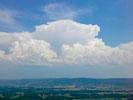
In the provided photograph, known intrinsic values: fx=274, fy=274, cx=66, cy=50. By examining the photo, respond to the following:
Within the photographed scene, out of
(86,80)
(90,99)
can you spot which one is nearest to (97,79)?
(86,80)

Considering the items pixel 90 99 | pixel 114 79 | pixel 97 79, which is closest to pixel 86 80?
pixel 97 79

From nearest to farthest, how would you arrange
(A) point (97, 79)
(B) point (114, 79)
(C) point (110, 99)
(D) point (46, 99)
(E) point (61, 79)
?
(C) point (110, 99)
(D) point (46, 99)
(B) point (114, 79)
(A) point (97, 79)
(E) point (61, 79)

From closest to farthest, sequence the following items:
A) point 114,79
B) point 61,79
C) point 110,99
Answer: point 110,99 → point 114,79 → point 61,79

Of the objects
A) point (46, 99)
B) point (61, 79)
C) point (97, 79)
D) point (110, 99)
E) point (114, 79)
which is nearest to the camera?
point (110, 99)

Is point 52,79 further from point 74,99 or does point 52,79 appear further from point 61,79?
point 74,99

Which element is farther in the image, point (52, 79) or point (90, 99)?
point (52, 79)

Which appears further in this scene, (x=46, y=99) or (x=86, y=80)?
(x=86, y=80)

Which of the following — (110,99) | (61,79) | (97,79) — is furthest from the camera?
(61,79)

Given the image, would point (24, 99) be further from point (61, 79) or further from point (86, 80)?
point (61, 79)

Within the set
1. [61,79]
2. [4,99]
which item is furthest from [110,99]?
[61,79]
